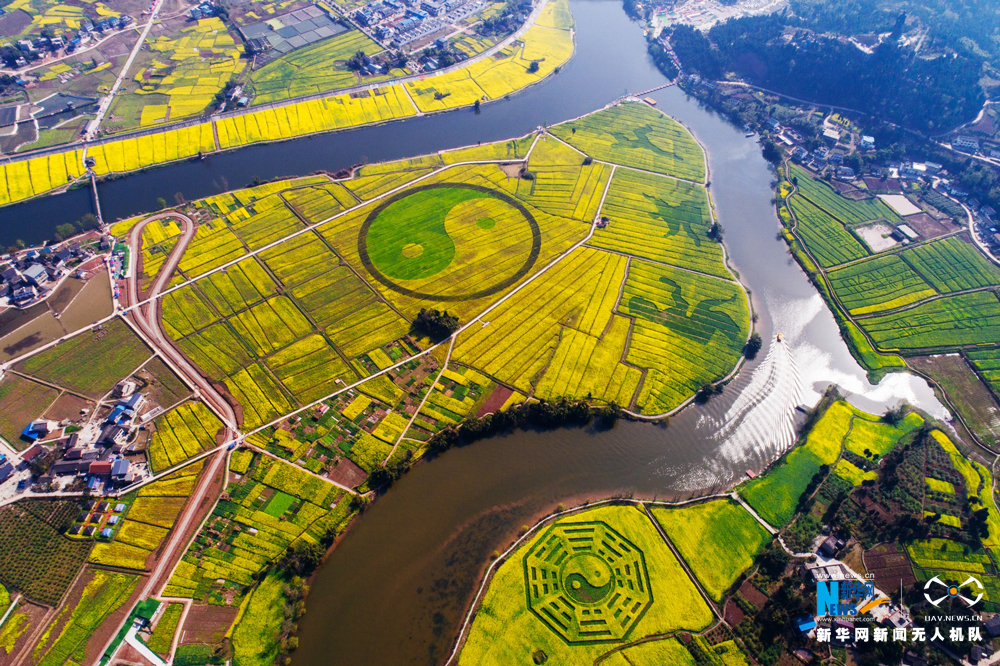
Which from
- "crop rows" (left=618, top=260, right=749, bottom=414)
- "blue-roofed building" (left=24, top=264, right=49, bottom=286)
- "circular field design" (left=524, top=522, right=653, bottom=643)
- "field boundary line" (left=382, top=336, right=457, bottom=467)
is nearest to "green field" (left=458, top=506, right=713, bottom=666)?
"circular field design" (left=524, top=522, right=653, bottom=643)

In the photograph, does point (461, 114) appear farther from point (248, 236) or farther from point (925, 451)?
point (925, 451)

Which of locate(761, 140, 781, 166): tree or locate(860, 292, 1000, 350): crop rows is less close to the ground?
locate(761, 140, 781, 166): tree

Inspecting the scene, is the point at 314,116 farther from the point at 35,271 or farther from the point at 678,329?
the point at 678,329

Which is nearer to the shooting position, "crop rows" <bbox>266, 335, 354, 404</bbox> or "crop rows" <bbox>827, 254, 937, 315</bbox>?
"crop rows" <bbox>266, 335, 354, 404</bbox>

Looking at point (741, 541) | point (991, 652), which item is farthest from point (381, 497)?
point (991, 652)

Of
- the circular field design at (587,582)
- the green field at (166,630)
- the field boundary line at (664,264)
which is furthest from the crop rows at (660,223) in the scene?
the green field at (166,630)

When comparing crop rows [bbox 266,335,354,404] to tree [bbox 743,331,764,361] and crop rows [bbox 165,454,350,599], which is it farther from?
tree [bbox 743,331,764,361]

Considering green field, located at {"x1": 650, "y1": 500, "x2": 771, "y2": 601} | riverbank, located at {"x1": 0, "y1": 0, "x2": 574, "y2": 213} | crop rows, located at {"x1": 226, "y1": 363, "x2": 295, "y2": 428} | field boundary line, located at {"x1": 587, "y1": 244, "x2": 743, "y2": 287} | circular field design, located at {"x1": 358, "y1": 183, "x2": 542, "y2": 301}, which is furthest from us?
riverbank, located at {"x1": 0, "y1": 0, "x2": 574, "y2": 213}

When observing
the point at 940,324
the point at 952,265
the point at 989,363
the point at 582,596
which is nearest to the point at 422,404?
the point at 582,596
